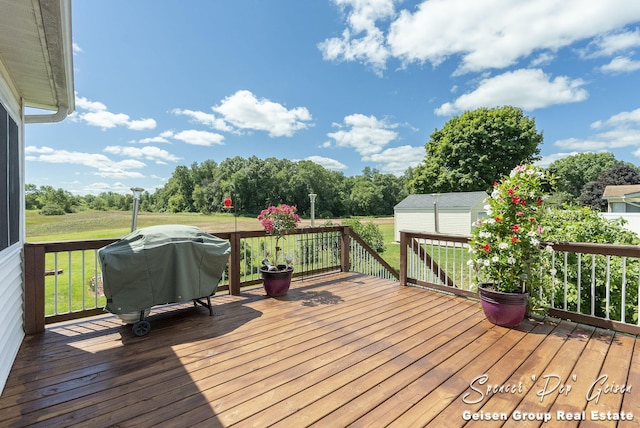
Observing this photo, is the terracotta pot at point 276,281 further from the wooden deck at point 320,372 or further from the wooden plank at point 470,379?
the wooden plank at point 470,379

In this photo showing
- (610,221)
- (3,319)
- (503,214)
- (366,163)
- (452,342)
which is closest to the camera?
(3,319)

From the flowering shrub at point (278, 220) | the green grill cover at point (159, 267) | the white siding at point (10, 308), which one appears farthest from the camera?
the flowering shrub at point (278, 220)

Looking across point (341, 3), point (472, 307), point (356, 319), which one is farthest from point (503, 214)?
point (341, 3)

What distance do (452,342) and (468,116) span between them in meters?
25.7

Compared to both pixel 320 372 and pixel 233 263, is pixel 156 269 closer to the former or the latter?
pixel 233 263

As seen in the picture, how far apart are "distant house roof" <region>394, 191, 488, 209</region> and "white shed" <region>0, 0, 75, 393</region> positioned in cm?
1695

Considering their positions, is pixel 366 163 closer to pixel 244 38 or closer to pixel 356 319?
pixel 244 38

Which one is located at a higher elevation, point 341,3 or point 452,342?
point 341,3

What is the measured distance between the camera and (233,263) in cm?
439

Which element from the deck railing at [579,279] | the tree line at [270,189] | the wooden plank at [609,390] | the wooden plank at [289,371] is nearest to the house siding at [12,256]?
the wooden plank at [289,371]

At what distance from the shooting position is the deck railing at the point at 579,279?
3021mm

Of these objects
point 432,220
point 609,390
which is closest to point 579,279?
point 609,390

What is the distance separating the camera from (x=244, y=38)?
9.10 metres

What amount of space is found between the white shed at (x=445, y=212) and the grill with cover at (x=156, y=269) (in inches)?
575
